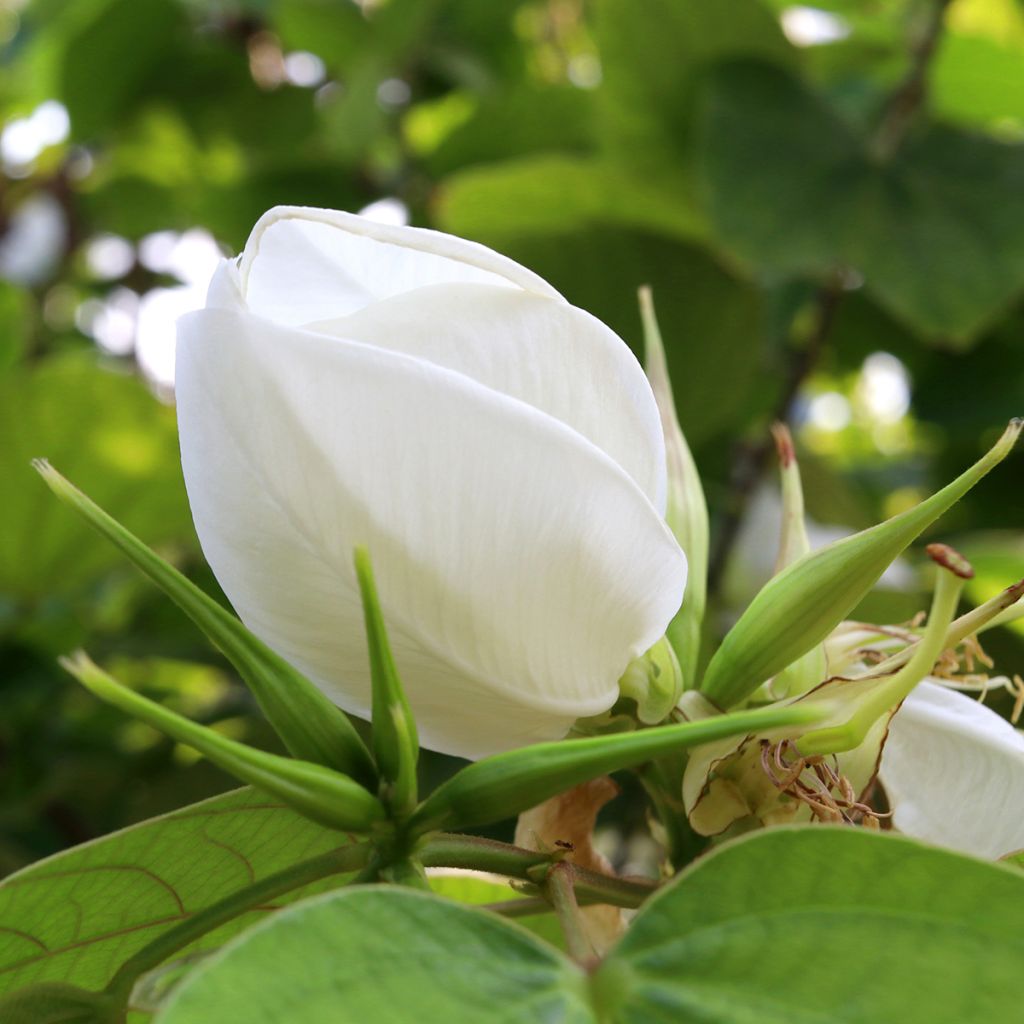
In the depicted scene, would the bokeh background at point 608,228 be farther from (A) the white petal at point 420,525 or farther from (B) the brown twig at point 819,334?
(A) the white petal at point 420,525

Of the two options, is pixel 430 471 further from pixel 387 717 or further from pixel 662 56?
pixel 662 56

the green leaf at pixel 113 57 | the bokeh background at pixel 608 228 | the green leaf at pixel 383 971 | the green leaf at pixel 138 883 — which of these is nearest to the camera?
the green leaf at pixel 383 971

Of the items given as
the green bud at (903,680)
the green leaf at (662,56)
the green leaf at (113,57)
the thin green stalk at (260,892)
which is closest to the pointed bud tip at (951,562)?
the green bud at (903,680)

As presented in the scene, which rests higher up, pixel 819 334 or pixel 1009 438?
pixel 1009 438

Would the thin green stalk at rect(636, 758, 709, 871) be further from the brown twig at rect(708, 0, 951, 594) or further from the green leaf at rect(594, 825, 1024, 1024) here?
the brown twig at rect(708, 0, 951, 594)

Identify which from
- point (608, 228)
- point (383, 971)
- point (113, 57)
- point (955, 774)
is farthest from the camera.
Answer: point (113, 57)

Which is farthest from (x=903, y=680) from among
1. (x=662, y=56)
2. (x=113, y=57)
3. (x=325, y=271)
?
(x=113, y=57)

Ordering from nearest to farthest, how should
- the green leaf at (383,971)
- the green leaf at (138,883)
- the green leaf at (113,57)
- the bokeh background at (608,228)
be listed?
the green leaf at (383,971), the green leaf at (138,883), the bokeh background at (608,228), the green leaf at (113,57)
